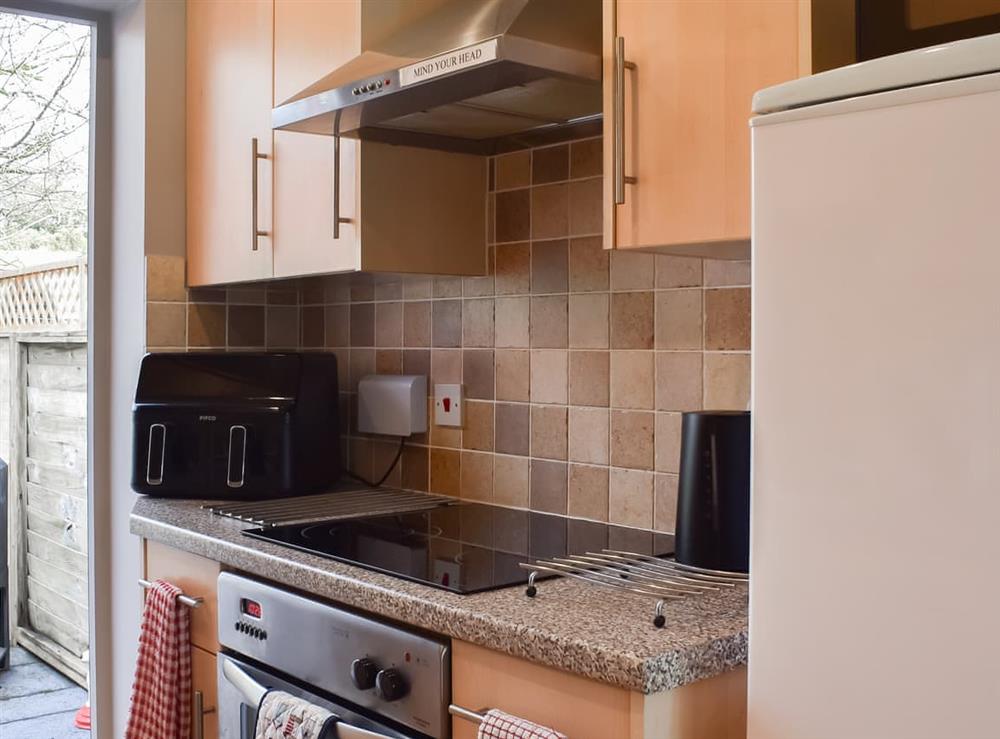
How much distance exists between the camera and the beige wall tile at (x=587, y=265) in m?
1.94

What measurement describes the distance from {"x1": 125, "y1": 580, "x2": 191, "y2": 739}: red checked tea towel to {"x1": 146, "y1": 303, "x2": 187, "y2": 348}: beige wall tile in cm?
73

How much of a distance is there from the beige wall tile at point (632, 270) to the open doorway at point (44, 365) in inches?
57.8

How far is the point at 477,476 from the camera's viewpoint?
2217 millimetres

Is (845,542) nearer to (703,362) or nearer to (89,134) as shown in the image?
(703,362)

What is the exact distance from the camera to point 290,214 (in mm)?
2145

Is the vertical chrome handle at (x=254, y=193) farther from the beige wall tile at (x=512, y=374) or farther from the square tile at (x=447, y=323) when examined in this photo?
the beige wall tile at (x=512, y=374)

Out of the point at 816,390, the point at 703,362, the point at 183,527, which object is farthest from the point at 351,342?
the point at 816,390

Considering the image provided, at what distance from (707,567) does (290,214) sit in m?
1.17

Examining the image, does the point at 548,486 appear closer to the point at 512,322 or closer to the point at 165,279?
the point at 512,322

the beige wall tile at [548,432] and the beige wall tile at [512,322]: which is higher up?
the beige wall tile at [512,322]

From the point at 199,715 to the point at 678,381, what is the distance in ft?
3.57

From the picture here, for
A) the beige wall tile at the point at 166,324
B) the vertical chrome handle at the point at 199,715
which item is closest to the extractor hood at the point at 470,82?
the beige wall tile at the point at 166,324

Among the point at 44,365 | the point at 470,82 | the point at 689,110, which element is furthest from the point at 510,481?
the point at 44,365

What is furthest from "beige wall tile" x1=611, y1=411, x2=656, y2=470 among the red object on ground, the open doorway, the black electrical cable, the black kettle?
the red object on ground
